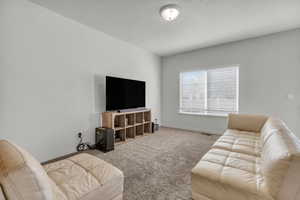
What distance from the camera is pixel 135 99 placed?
3689 mm

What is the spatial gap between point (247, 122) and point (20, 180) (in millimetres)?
3272

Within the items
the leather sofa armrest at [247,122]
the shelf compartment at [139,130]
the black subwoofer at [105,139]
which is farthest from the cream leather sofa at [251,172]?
the shelf compartment at [139,130]

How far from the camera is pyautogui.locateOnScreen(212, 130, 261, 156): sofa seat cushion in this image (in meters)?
1.79

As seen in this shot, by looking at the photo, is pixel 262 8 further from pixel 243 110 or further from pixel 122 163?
pixel 122 163

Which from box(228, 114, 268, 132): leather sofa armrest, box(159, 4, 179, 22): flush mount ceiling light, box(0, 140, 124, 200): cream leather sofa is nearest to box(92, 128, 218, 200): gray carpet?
box(0, 140, 124, 200): cream leather sofa

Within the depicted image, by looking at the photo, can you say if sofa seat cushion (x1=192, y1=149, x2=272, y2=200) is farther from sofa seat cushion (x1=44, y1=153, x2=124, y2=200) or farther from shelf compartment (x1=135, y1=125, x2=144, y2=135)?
shelf compartment (x1=135, y1=125, x2=144, y2=135)

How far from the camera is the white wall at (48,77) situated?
1968mm

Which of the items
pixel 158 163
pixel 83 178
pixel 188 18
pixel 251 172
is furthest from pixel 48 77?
pixel 251 172

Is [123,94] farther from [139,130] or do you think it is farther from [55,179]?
[55,179]

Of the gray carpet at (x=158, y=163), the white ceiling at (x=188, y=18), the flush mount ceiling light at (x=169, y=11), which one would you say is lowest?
the gray carpet at (x=158, y=163)

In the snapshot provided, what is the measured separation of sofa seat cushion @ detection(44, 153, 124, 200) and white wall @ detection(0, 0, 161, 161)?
122 centimetres

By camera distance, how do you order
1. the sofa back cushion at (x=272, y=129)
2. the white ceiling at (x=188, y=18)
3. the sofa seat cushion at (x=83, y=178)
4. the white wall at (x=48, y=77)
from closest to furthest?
the sofa seat cushion at (x=83, y=178) → the sofa back cushion at (x=272, y=129) → the white wall at (x=48, y=77) → the white ceiling at (x=188, y=18)

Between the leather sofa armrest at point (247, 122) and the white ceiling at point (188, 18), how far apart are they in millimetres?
1910

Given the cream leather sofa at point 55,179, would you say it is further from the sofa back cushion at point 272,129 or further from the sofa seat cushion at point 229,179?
the sofa back cushion at point 272,129
